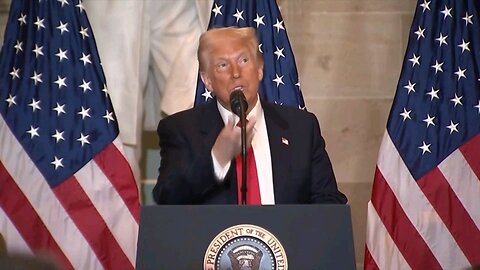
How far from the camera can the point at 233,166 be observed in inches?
138

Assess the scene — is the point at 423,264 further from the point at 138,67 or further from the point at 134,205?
the point at 138,67

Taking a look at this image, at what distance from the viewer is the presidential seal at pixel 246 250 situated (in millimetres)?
2592

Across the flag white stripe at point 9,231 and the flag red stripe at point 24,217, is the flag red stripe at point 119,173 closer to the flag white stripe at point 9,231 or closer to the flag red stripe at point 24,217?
the flag red stripe at point 24,217

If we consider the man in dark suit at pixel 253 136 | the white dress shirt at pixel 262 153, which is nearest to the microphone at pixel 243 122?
the man in dark suit at pixel 253 136

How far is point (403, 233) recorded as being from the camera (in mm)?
5160

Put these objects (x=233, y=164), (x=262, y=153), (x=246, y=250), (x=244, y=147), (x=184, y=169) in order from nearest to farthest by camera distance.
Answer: (x=246, y=250), (x=244, y=147), (x=184, y=169), (x=233, y=164), (x=262, y=153)

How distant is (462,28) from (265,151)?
207 cm

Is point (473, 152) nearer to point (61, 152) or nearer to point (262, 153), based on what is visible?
point (262, 153)

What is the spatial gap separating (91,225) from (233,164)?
1.79 metres

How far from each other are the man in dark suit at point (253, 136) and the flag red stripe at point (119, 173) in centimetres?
148

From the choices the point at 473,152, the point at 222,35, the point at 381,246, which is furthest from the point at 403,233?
the point at 222,35

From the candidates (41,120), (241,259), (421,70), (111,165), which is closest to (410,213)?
(421,70)

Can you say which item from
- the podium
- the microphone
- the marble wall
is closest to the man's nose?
the microphone

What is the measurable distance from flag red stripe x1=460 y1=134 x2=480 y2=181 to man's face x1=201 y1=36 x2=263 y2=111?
1.94 meters
